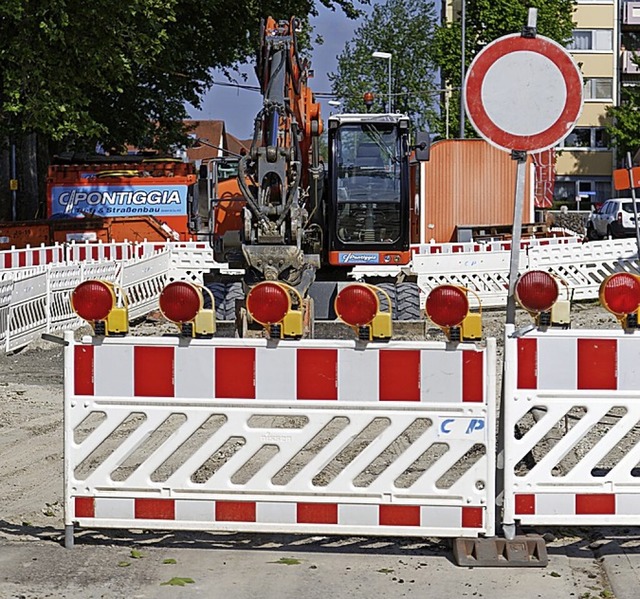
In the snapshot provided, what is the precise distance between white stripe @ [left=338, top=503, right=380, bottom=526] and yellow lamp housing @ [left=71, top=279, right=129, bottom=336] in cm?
144

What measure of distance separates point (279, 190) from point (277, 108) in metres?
1.02

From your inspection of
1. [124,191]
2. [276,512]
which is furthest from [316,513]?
[124,191]

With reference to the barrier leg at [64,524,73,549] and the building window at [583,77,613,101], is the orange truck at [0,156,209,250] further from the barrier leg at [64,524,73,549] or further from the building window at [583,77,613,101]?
the building window at [583,77,613,101]

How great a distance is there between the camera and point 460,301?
253 inches

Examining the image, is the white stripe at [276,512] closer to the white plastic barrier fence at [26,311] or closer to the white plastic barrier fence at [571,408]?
the white plastic barrier fence at [571,408]

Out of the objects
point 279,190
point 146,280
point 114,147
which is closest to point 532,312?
point 279,190

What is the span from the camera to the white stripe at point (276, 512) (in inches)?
262

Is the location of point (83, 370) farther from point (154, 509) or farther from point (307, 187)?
point (307, 187)

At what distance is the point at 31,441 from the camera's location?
415 inches

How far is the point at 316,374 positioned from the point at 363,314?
39 cm

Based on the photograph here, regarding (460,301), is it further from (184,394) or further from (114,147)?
(114,147)

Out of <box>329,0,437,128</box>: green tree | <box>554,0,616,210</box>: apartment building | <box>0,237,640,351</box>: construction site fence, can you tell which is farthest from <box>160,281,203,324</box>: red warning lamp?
<box>554,0,616,210</box>: apartment building

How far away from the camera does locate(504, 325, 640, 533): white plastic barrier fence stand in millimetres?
6461

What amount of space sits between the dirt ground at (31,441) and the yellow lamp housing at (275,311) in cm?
173
